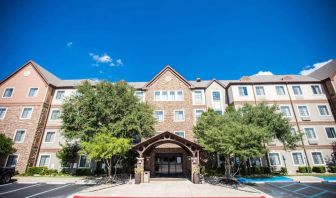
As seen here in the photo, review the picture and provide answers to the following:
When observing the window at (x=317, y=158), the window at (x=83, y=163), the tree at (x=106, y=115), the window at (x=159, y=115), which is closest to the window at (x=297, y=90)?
the window at (x=317, y=158)

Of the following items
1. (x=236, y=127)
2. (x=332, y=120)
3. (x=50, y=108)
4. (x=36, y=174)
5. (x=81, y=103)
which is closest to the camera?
(x=236, y=127)

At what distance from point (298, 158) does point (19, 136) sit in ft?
135

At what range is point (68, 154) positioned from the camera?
24172mm

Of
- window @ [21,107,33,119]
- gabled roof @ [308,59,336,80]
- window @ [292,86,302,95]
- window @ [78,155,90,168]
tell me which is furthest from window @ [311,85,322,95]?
window @ [21,107,33,119]

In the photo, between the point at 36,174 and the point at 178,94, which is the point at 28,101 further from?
the point at 178,94

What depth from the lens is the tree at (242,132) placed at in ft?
52.9

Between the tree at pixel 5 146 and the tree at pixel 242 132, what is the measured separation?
83.5 ft

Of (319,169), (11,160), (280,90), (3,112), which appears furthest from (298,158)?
(3,112)

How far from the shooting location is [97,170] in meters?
24.1

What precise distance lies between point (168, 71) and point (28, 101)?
75.1ft

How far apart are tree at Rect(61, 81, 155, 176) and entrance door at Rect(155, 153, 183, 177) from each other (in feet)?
15.3

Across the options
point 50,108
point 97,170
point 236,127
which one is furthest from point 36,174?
point 236,127

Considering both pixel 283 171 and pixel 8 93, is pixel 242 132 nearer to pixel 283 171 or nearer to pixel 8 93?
pixel 283 171

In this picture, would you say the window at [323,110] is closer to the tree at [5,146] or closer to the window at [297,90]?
the window at [297,90]
